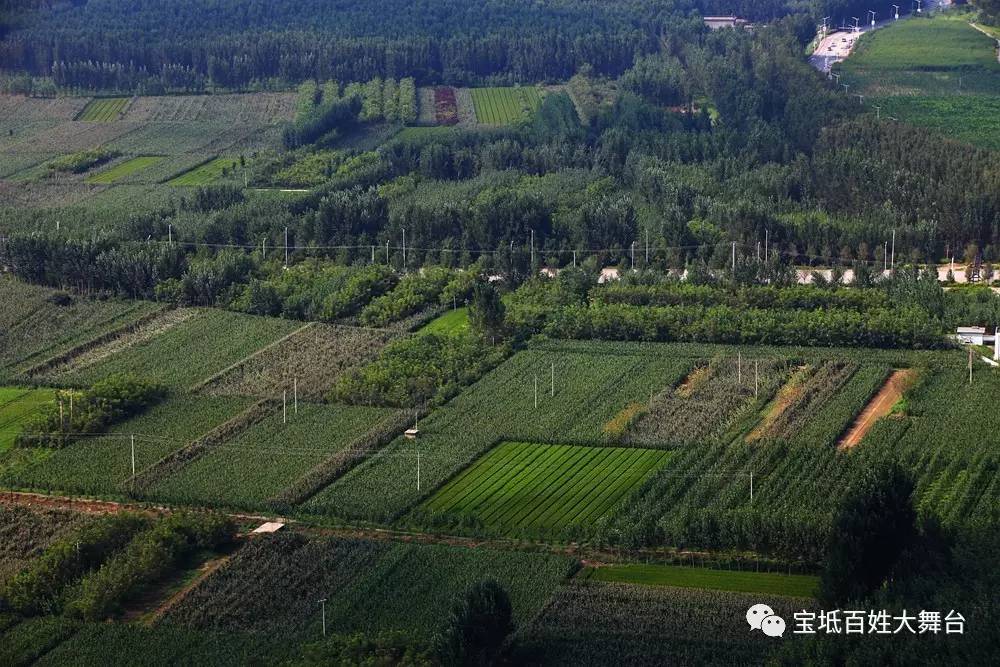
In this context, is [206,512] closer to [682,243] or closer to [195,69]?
[682,243]

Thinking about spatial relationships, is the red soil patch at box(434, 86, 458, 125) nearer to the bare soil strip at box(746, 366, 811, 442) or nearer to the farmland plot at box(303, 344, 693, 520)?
the farmland plot at box(303, 344, 693, 520)

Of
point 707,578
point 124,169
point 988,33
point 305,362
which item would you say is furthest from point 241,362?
point 988,33

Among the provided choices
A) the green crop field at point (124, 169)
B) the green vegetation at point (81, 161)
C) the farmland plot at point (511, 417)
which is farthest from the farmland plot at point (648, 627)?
the green vegetation at point (81, 161)

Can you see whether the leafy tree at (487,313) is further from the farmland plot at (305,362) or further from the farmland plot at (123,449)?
the farmland plot at (123,449)

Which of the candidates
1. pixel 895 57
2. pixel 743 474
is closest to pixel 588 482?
pixel 743 474

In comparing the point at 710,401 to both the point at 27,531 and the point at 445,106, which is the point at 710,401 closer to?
the point at 27,531
